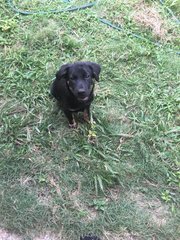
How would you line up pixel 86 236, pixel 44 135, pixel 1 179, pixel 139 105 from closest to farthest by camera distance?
pixel 86 236 → pixel 1 179 → pixel 44 135 → pixel 139 105

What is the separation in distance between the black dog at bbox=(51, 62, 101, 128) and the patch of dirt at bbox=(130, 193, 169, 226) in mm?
1061

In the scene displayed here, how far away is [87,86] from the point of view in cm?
361

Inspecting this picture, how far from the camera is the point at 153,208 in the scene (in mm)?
3715

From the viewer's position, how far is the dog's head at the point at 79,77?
3.58 metres

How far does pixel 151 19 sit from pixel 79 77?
229 cm

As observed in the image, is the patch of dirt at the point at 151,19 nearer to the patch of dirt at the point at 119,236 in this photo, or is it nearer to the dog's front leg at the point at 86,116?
the dog's front leg at the point at 86,116

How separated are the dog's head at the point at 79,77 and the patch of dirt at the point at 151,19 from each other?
2.02m

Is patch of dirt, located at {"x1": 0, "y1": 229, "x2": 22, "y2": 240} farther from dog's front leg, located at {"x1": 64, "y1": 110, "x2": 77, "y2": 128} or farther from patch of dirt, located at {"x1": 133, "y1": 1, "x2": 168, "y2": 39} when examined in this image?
patch of dirt, located at {"x1": 133, "y1": 1, "x2": 168, "y2": 39}

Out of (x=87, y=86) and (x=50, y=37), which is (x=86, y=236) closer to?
(x=87, y=86)

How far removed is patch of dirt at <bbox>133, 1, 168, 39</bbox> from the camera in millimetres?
5328

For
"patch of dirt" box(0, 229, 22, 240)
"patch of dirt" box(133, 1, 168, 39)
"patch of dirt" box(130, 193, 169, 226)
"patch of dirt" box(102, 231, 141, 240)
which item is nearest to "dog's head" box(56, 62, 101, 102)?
"patch of dirt" box(130, 193, 169, 226)

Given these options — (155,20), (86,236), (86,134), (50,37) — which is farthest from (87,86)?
(155,20)

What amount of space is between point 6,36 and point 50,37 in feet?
1.91

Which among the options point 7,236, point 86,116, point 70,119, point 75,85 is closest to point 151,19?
point 86,116
